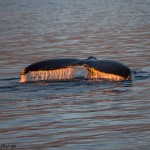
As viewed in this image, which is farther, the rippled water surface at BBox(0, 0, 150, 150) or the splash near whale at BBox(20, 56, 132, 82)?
the splash near whale at BBox(20, 56, 132, 82)

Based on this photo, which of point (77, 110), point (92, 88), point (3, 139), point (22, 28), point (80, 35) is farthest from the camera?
point (22, 28)

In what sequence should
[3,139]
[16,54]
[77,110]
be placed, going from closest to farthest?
1. [3,139]
2. [77,110]
3. [16,54]

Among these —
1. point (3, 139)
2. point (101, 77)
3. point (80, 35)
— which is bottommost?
point (3, 139)

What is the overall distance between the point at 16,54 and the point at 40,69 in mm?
10254

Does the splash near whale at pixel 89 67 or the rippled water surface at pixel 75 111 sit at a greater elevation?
the splash near whale at pixel 89 67

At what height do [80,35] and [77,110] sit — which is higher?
[80,35]

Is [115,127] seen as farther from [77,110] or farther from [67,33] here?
[67,33]

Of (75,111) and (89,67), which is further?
(89,67)

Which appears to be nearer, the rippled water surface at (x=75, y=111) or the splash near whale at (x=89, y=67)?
the rippled water surface at (x=75, y=111)

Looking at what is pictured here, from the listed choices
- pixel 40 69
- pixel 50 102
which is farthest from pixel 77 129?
pixel 40 69

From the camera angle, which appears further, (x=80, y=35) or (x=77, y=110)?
(x=80, y=35)

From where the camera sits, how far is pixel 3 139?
1008cm

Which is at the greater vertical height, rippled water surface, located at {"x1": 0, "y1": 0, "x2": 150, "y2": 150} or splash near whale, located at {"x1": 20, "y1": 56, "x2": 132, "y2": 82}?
splash near whale, located at {"x1": 20, "y1": 56, "x2": 132, "y2": 82}

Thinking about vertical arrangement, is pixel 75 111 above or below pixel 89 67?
below
